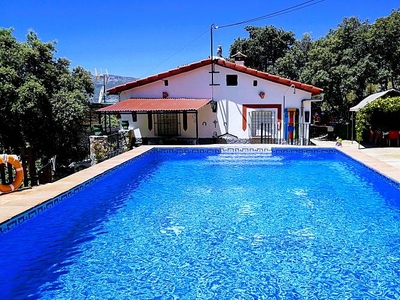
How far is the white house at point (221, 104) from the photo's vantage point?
74.4ft

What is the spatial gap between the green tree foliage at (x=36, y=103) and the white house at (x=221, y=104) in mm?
3494

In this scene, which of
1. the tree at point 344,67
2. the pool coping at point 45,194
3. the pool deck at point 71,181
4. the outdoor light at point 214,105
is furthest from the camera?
the tree at point 344,67

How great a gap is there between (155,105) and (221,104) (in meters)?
4.53

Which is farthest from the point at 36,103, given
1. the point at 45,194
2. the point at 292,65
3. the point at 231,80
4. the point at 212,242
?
the point at 292,65

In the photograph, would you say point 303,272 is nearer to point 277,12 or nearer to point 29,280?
point 29,280

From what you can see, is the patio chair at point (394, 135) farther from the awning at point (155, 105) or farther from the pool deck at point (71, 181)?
the awning at point (155, 105)

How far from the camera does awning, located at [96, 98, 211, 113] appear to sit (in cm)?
2100

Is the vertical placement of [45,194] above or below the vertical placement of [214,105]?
below

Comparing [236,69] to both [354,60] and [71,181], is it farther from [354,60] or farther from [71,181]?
[71,181]

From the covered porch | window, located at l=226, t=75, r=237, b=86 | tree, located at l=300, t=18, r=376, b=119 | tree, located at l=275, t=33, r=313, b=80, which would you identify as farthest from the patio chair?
tree, located at l=275, t=33, r=313, b=80

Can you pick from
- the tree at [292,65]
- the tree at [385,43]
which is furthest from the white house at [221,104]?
the tree at [292,65]

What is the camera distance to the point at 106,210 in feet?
32.0

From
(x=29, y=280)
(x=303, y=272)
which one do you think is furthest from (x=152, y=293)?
(x=303, y=272)

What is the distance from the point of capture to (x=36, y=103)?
20.0 m
